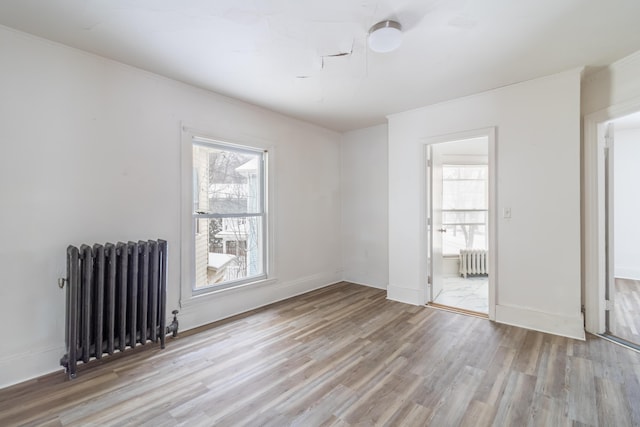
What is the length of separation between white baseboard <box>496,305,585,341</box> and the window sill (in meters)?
2.74

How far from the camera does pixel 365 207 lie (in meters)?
4.55

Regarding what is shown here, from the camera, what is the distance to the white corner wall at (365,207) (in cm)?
434

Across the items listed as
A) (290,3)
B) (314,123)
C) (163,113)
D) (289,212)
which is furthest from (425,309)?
(163,113)

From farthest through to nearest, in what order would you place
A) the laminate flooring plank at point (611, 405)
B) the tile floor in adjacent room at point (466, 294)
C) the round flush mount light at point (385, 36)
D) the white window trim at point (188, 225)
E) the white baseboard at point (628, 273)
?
the white baseboard at point (628, 273) < the tile floor in adjacent room at point (466, 294) < the white window trim at point (188, 225) < the round flush mount light at point (385, 36) < the laminate flooring plank at point (611, 405)

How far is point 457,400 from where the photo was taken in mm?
1788

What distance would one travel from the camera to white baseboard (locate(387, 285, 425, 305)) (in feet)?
11.7

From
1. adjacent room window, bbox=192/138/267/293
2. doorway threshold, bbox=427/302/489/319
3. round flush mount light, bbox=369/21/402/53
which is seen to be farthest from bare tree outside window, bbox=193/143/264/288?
doorway threshold, bbox=427/302/489/319

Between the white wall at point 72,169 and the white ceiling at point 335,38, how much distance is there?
0.20 m

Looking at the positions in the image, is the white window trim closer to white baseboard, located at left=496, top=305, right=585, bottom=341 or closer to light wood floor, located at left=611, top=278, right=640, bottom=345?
white baseboard, located at left=496, top=305, right=585, bottom=341

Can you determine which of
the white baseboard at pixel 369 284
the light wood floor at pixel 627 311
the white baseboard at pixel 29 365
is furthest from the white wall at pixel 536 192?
the white baseboard at pixel 29 365

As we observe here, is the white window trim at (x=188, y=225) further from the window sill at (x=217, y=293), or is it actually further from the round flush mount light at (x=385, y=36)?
the round flush mount light at (x=385, y=36)

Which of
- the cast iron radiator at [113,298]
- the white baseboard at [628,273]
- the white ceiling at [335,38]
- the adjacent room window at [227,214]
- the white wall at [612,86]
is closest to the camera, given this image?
the white ceiling at [335,38]

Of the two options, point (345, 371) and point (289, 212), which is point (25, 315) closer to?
point (345, 371)

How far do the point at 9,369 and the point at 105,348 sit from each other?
56 centimetres
